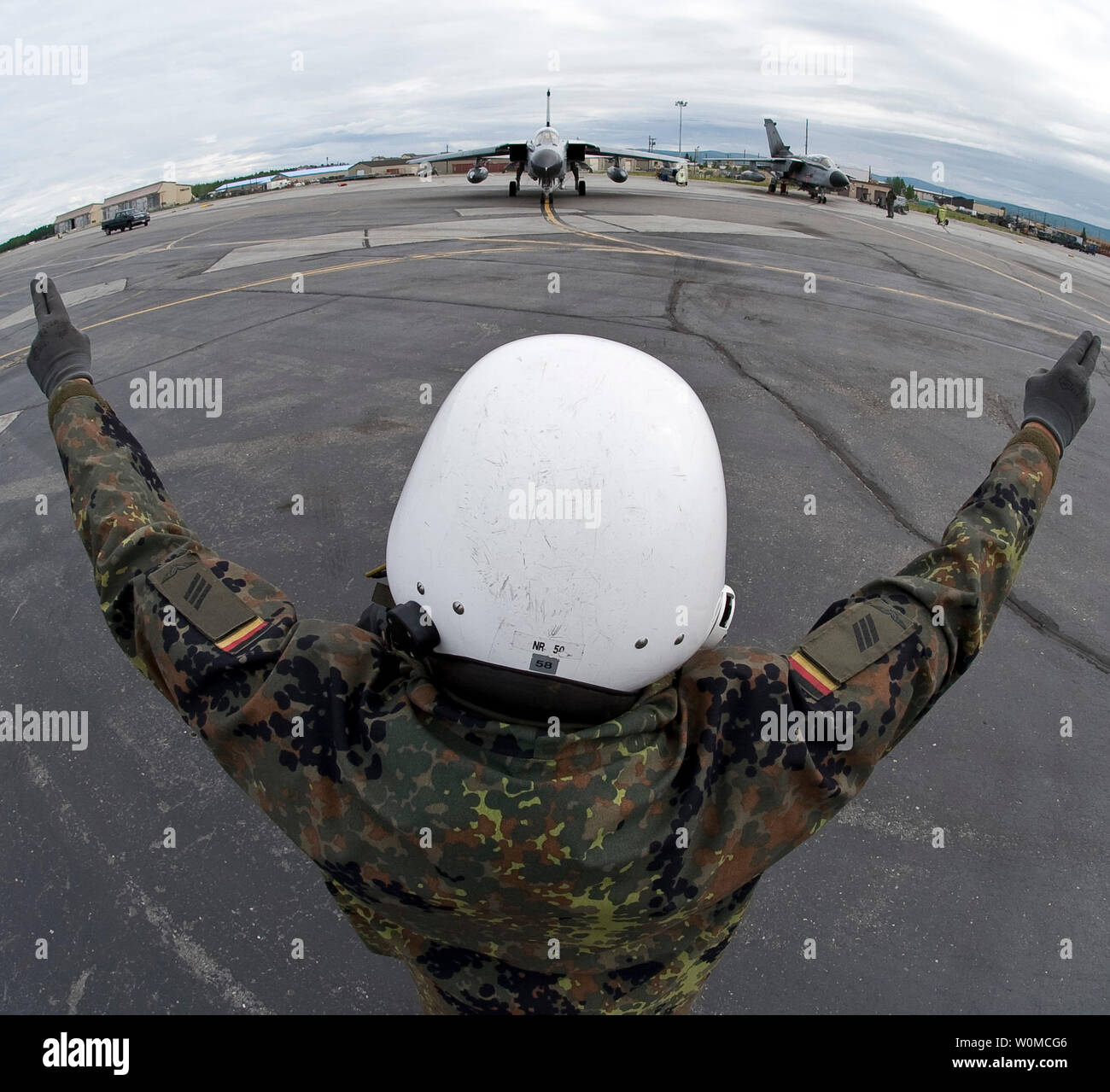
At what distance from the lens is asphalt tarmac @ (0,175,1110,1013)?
2.71 m

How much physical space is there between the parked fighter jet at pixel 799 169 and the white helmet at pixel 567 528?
37898 mm

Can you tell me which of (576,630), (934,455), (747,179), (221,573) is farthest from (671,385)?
(747,179)

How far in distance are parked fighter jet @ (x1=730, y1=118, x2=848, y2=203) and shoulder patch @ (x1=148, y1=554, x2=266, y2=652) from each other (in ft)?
125

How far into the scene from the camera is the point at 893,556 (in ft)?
16.6

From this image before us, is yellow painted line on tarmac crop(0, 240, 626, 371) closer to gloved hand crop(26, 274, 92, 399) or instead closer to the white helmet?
gloved hand crop(26, 274, 92, 399)

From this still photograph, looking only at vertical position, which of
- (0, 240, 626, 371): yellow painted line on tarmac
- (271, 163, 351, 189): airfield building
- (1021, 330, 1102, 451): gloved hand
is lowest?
(1021, 330, 1102, 451): gloved hand

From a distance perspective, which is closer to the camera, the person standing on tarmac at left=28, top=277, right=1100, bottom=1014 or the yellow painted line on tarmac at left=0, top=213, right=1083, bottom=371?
the person standing on tarmac at left=28, top=277, right=1100, bottom=1014

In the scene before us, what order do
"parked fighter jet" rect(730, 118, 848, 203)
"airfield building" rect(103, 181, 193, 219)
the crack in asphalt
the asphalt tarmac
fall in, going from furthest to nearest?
"airfield building" rect(103, 181, 193, 219), "parked fighter jet" rect(730, 118, 848, 203), the crack in asphalt, the asphalt tarmac

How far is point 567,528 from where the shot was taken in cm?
135

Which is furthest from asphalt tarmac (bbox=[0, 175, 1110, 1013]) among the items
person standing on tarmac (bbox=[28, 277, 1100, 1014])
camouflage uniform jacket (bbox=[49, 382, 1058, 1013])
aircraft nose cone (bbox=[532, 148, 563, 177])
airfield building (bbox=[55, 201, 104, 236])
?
airfield building (bbox=[55, 201, 104, 236])

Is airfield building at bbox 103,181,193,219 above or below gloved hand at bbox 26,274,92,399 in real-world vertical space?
above

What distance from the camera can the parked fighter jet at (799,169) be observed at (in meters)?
34.3

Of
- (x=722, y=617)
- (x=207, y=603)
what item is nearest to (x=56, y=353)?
(x=207, y=603)

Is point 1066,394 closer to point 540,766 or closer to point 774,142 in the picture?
point 540,766
